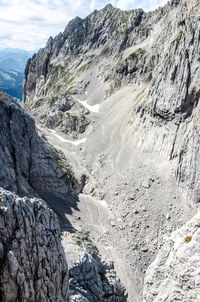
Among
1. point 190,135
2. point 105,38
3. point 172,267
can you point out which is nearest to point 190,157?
point 190,135

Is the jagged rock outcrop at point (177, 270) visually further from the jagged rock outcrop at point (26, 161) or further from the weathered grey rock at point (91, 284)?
the jagged rock outcrop at point (26, 161)

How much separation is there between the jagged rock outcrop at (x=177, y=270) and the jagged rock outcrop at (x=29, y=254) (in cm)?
835

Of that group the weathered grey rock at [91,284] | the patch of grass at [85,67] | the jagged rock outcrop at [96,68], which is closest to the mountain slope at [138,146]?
the jagged rock outcrop at [96,68]

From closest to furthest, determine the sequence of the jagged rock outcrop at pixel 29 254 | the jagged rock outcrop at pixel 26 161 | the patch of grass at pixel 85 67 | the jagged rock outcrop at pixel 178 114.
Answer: the jagged rock outcrop at pixel 29 254
the jagged rock outcrop at pixel 26 161
the jagged rock outcrop at pixel 178 114
the patch of grass at pixel 85 67

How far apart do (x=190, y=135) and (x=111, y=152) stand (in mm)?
23044

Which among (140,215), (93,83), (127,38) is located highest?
(127,38)

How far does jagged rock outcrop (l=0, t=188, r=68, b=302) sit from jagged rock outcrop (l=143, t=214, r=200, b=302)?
8350 millimetres

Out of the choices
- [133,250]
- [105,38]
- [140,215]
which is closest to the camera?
[133,250]

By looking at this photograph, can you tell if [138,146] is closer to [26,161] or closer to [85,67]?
[26,161]

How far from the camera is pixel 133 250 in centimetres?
6944

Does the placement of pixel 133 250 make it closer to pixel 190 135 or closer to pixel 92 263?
pixel 92 263

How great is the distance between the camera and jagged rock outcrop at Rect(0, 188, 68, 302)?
22594mm

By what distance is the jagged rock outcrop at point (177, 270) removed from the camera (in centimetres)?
1658

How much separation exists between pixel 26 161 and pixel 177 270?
63.5m
